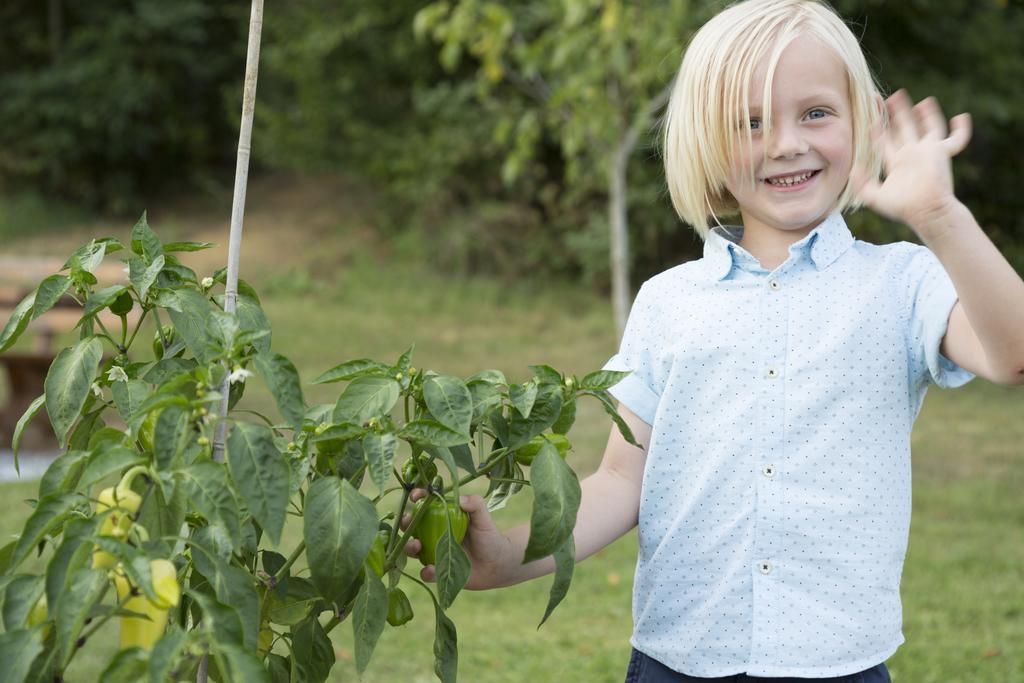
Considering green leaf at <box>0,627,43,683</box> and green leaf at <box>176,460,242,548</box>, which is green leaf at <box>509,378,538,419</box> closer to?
green leaf at <box>176,460,242,548</box>

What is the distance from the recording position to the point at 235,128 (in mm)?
16125

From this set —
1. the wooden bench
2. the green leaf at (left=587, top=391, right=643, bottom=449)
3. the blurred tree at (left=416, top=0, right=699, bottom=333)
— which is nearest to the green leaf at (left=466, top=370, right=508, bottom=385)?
the green leaf at (left=587, top=391, right=643, bottom=449)

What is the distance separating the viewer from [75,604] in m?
1.09

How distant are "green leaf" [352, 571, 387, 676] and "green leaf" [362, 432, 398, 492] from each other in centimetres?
14

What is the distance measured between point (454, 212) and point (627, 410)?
36.8ft

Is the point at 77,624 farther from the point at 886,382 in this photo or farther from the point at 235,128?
the point at 235,128

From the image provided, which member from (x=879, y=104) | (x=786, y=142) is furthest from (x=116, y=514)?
(x=879, y=104)

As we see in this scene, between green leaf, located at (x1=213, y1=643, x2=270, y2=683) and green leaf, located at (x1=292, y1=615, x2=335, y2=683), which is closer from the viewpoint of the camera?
green leaf, located at (x1=213, y1=643, x2=270, y2=683)

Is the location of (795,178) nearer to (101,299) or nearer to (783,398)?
→ (783,398)

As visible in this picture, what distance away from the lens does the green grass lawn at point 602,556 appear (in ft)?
11.3

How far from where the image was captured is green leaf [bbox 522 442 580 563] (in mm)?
1343

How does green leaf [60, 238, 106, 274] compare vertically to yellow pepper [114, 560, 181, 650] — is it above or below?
above

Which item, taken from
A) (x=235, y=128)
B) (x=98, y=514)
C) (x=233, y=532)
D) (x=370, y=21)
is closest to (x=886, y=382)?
(x=233, y=532)

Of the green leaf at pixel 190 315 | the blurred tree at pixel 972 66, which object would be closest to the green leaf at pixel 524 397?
the green leaf at pixel 190 315
